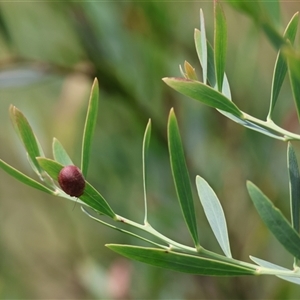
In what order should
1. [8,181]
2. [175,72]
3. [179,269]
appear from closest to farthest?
[179,269] < [175,72] < [8,181]

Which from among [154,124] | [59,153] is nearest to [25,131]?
[59,153]

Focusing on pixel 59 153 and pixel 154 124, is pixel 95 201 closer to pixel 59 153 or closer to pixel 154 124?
pixel 59 153

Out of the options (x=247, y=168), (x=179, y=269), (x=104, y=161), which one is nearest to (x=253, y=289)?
(x=247, y=168)

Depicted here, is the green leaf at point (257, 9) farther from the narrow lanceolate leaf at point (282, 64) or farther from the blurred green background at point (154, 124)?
the blurred green background at point (154, 124)

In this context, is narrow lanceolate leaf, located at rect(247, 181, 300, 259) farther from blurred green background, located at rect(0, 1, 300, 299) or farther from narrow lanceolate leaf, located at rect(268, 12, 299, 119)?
blurred green background, located at rect(0, 1, 300, 299)

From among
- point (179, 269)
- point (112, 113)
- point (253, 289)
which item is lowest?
point (253, 289)

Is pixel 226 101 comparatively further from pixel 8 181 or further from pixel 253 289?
pixel 8 181

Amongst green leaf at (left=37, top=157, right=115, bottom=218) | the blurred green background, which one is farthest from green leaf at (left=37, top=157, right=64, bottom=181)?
the blurred green background

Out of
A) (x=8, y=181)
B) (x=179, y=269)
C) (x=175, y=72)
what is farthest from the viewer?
(x=8, y=181)
